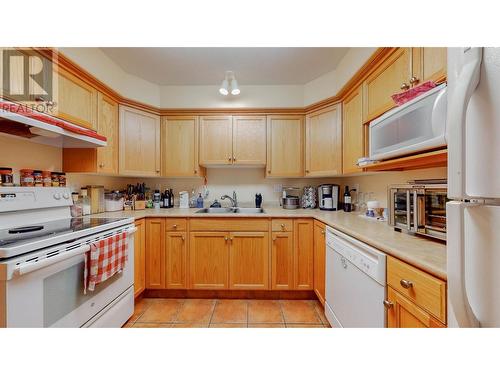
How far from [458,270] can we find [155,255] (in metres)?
2.17

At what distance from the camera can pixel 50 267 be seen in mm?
1030

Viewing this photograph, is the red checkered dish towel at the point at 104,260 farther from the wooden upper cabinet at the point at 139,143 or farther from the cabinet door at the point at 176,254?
the wooden upper cabinet at the point at 139,143

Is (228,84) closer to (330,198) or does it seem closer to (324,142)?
(324,142)

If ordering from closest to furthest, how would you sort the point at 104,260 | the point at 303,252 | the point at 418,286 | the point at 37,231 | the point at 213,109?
the point at 418,286, the point at 37,231, the point at 104,260, the point at 303,252, the point at 213,109

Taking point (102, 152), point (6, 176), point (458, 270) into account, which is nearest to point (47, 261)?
point (6, 176)

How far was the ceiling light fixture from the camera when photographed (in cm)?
223

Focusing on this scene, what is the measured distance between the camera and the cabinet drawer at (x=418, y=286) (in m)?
0.69

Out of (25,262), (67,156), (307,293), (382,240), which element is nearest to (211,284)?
(307,293)

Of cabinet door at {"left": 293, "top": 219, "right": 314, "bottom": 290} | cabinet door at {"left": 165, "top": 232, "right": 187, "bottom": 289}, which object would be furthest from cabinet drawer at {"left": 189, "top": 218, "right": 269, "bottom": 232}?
cabinet door at {"left": 293, "top": 219, "right": 314, "bottom": 290}

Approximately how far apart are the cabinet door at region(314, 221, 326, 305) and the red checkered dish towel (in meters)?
1.62

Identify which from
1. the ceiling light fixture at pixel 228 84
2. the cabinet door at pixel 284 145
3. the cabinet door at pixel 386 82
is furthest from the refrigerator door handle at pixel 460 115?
the ceiling light fixture at pixel 228 84

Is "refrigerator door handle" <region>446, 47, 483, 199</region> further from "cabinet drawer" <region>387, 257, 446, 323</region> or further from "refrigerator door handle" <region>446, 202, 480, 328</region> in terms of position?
"cabinet drawer" <region>387, 257, 446, 323</region>

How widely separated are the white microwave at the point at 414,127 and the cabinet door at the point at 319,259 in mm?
811
